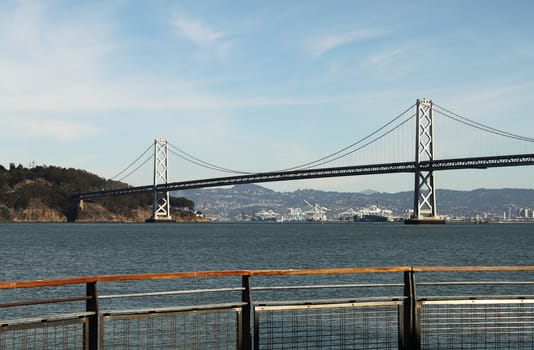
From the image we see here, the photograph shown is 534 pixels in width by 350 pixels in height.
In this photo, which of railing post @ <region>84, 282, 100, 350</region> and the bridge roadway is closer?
railing post @ <region>84, 282, 100, 350</region>

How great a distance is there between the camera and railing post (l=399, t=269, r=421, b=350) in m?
8.87

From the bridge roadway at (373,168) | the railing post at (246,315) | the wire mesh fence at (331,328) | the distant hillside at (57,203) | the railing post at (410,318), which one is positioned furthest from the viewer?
the distant hillside at (57,203)

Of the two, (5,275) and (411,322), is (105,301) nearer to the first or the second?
(5,275)

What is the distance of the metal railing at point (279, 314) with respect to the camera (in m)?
7.94

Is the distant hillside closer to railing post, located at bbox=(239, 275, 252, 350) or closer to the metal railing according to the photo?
the metal railing

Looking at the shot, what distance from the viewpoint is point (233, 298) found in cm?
2581

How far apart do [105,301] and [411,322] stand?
17302mm

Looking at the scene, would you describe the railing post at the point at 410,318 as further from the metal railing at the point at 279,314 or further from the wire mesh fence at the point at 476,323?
the wire mesh fence at the point at 476,323

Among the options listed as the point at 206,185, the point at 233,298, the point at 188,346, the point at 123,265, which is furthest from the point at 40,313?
the point at 206,185

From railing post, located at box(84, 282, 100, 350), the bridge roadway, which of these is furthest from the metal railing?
the bridge roadway

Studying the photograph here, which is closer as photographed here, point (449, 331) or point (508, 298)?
point (508, 298)

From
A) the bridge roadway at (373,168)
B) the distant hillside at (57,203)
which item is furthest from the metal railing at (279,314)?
the distant hillside at (57,203)

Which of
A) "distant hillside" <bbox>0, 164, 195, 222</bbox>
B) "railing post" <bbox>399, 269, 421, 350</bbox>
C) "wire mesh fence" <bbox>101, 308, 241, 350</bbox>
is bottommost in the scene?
"wire mesh fence" <bbox>101, 308, 241, 350</bbox>

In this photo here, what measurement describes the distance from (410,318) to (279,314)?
10.2m
